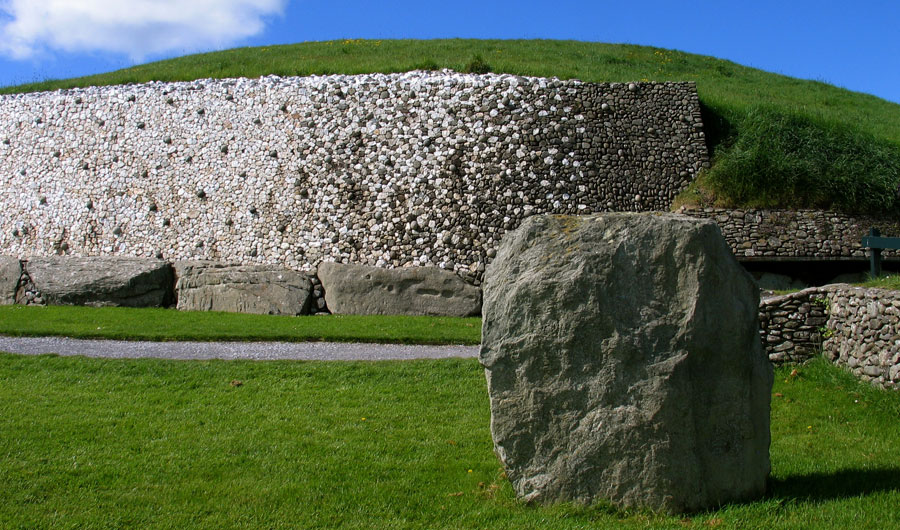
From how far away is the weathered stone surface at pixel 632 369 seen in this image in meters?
5.04

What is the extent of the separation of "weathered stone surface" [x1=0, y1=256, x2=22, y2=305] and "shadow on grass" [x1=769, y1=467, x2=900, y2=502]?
1936 cm

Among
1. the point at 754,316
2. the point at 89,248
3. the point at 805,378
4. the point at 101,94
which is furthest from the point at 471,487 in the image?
the point at 101,94

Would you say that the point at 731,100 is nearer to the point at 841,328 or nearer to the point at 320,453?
the point at 841,328

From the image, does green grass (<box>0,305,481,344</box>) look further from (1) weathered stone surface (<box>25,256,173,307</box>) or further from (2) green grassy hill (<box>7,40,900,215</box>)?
(2) green grassy hill (<box>7,40,900,215</box>)

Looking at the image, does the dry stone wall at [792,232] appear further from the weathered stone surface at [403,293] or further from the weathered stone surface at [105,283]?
the weathered stone surface at [105,283]

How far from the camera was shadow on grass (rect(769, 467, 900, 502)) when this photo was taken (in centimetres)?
554

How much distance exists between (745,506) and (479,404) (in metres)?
4.21

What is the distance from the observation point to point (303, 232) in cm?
1978

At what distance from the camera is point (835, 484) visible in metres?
5.82

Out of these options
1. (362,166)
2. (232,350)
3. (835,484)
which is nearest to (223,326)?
(232,350)

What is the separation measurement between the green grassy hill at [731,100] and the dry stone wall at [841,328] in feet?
28.8

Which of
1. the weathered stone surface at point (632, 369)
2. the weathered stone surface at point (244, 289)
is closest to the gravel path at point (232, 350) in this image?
the weathered stone surface at point (244, 289)

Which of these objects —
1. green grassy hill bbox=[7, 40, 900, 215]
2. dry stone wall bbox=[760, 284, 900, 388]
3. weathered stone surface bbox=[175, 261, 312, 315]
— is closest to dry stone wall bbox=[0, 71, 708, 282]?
weathered stone surface bbox=[175, 261, 312, 315]

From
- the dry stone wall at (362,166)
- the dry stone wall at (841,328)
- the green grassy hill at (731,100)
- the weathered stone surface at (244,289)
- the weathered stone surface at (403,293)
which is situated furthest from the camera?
the dry stone wall at (362,166)
